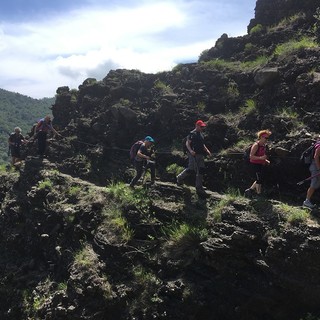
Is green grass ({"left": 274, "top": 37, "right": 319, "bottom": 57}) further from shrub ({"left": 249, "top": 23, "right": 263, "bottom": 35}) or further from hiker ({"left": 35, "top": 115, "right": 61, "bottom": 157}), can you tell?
hiker ({"left": 35, "top": 115, "right": 61, "bottom": 157})

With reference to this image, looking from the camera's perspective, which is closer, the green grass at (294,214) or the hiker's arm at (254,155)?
the green grass at (294,214)

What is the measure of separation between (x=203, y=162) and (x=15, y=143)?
11.0 meters

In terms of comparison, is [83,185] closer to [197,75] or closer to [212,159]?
[212,159]

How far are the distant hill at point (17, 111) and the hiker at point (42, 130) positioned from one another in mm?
63041

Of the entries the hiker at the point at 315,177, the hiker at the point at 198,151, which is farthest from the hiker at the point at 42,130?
the hiker at the point at 315,177

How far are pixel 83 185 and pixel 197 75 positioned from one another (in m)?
7.66

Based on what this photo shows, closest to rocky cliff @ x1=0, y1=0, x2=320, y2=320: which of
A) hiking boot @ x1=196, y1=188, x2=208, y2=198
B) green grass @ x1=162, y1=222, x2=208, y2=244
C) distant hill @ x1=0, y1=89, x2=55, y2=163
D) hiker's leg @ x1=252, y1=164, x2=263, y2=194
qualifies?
green grass @ x1=162, y1=222, x2=208, y2=244

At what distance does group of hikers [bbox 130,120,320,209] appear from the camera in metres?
9.84

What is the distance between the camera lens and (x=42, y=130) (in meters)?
18.2

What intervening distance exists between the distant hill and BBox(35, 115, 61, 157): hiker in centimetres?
6304

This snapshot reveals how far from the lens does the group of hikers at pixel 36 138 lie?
1823cm

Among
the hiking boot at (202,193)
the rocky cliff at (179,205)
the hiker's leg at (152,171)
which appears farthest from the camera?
the hiker's leg at (152,171)

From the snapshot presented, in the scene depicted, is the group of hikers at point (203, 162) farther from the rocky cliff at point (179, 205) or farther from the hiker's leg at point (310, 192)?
the rocky cliff at point (179, 205)

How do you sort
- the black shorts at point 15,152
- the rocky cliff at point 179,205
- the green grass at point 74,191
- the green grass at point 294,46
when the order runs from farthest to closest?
the black shorts at point 15,152 < the green grass at point 294,46 < the green grass at point 74,191 < the rocky cliff at point 179,205
